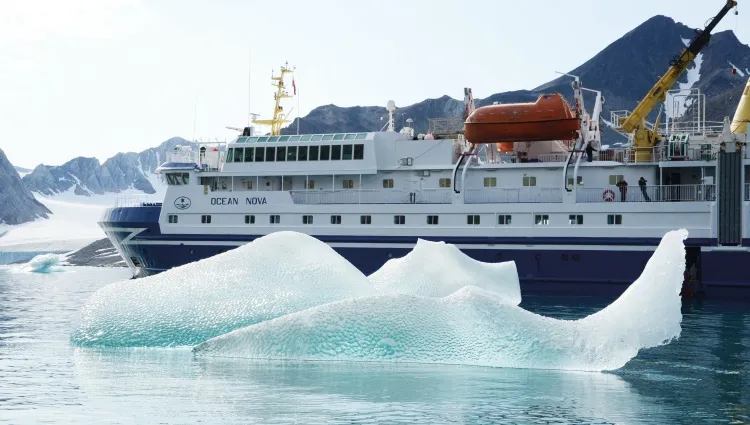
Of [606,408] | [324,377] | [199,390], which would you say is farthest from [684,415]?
[199,390]

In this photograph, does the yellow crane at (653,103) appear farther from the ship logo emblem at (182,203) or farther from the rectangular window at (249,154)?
the ship logo emblem at (182,203)

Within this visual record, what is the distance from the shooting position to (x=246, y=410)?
517 inches

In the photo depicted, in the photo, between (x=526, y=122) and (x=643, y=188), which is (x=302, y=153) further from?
(x=643, y=188)

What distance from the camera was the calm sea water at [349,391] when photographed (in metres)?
12.9

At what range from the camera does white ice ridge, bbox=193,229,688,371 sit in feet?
52.1

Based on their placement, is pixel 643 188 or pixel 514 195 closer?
pixel 643 188

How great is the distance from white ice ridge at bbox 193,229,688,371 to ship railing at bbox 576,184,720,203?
21.3 metres

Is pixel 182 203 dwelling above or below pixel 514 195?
below

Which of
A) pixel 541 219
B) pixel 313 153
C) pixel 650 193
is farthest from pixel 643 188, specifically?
pixel 313 153

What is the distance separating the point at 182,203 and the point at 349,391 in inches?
1199

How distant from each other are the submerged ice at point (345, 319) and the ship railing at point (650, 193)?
20.5 metres

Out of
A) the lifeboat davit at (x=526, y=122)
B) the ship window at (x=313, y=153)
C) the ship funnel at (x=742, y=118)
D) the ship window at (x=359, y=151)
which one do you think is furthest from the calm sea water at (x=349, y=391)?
the ship window at (x=313, y=153)

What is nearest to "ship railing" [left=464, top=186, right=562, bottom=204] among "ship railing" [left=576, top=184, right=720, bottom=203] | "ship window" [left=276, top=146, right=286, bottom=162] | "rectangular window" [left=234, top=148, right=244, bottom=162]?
"ship railing" [left=576, top=184, right=720, bottom=203]

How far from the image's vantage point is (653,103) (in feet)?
132
